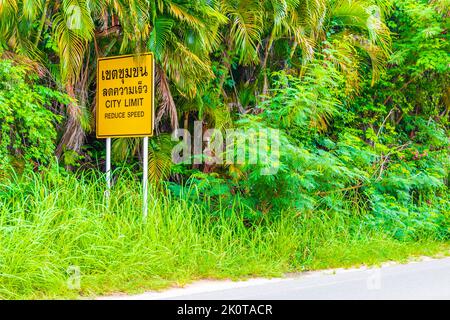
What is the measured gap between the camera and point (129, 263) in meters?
7.89

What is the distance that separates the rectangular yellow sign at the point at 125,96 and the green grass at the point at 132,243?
88 centimetres

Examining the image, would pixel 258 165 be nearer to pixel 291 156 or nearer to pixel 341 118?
pixel 291 156

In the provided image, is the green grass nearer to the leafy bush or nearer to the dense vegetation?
the dense vegetation

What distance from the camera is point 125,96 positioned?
30.9ft

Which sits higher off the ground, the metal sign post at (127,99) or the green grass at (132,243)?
the metal sign post at (127,99)

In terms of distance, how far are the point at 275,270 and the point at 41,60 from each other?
195 inches

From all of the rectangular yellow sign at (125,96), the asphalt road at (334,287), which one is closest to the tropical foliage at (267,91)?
the rectangular yellow sign at (125,96)

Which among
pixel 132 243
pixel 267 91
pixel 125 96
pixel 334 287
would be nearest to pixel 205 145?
pixel 267 91

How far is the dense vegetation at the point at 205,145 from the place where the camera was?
836 cm

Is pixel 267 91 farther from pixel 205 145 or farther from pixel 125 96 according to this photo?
pixel 125 96

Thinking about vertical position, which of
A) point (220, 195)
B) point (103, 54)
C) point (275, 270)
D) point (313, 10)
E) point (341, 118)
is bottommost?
point (275, 270)

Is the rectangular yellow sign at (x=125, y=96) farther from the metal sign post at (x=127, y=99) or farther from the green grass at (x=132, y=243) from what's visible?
the green grass at (x=132, y=243)

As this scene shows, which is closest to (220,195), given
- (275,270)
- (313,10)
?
(275,270)

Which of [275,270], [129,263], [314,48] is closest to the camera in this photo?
[129,263]
